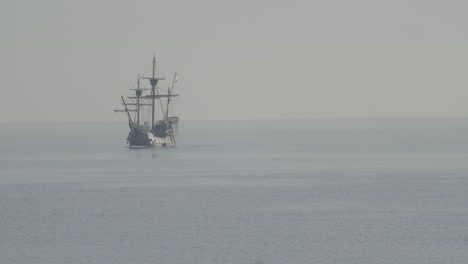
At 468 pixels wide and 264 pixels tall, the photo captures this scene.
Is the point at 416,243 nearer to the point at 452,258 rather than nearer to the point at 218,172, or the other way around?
the point at 452,258

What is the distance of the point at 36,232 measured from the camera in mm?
66438

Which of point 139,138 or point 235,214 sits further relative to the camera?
point 139,138

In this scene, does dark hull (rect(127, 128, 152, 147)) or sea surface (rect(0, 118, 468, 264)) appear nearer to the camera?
sea surface (rect(0, 118, 468, 264))

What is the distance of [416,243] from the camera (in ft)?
198

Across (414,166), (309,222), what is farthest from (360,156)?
(309,222)

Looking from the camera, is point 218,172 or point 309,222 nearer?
point 309,222

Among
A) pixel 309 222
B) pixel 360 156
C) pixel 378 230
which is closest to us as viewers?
pixel 378 230

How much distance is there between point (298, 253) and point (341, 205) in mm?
25355

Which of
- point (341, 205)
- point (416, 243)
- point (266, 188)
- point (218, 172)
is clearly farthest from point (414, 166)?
point (416, 243)

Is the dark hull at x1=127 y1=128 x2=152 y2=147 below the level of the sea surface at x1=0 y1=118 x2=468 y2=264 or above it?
above

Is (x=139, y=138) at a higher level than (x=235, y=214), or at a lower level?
higher

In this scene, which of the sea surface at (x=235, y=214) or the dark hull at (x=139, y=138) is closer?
the sea surface at (x=235, y=214)

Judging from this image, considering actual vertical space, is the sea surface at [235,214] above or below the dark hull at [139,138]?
below

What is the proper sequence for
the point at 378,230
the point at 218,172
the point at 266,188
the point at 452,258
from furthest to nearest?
the point at 218,172, the point at 266,188, the point at 378,230, the point at 452,258
